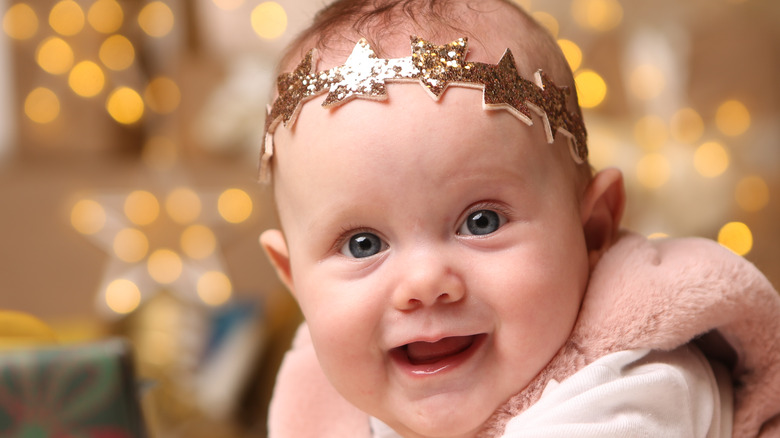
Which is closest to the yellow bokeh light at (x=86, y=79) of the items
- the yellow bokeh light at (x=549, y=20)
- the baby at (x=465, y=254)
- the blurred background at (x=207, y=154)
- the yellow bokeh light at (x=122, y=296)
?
the blurred background at (x=207, y=154)

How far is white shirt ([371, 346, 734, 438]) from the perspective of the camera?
682 mm

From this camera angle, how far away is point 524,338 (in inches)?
29.0

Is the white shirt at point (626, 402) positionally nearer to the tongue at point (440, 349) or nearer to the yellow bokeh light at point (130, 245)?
the tongue at point (440, 349)

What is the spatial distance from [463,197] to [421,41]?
0.15 m

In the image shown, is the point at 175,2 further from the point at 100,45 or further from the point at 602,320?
the point at 602,320

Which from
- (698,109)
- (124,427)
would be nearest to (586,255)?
(124,427)

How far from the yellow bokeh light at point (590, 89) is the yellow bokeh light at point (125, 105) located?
151 cm

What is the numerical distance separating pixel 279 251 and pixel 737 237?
155 centimetres

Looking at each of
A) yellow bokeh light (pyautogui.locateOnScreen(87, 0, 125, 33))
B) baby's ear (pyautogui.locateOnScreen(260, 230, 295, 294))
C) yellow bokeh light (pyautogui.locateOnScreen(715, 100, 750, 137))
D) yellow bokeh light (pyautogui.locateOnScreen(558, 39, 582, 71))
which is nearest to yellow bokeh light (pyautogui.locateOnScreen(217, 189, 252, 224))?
yellow bokeh light (pyautogui.locateOnScreen(87, 0, 125, 33))

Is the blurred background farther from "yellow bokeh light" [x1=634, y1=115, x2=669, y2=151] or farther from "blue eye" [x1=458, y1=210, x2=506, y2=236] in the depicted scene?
"blue eye" [x1=458, y1=210, x2=506, y2=236]

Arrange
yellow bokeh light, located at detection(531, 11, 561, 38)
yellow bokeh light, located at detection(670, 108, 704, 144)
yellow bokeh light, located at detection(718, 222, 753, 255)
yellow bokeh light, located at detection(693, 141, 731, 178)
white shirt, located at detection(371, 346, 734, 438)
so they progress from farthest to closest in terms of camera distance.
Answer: yellow bokeh light, located at detection(531, 11, 561, 38) < yellow bokeh light, located at detection(670, 108, 704, 144) < yellow bokeh light, located at detection(693, 141, 731, 178) < yellow bokeh light, located at detection(718, 222, 753, 255) < white shirt, located at detection(371, 346, 734, 438)

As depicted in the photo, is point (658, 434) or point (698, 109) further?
point (698, 109)

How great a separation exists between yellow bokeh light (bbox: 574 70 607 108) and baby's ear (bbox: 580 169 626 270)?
5.48ft

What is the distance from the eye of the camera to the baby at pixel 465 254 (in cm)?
72
